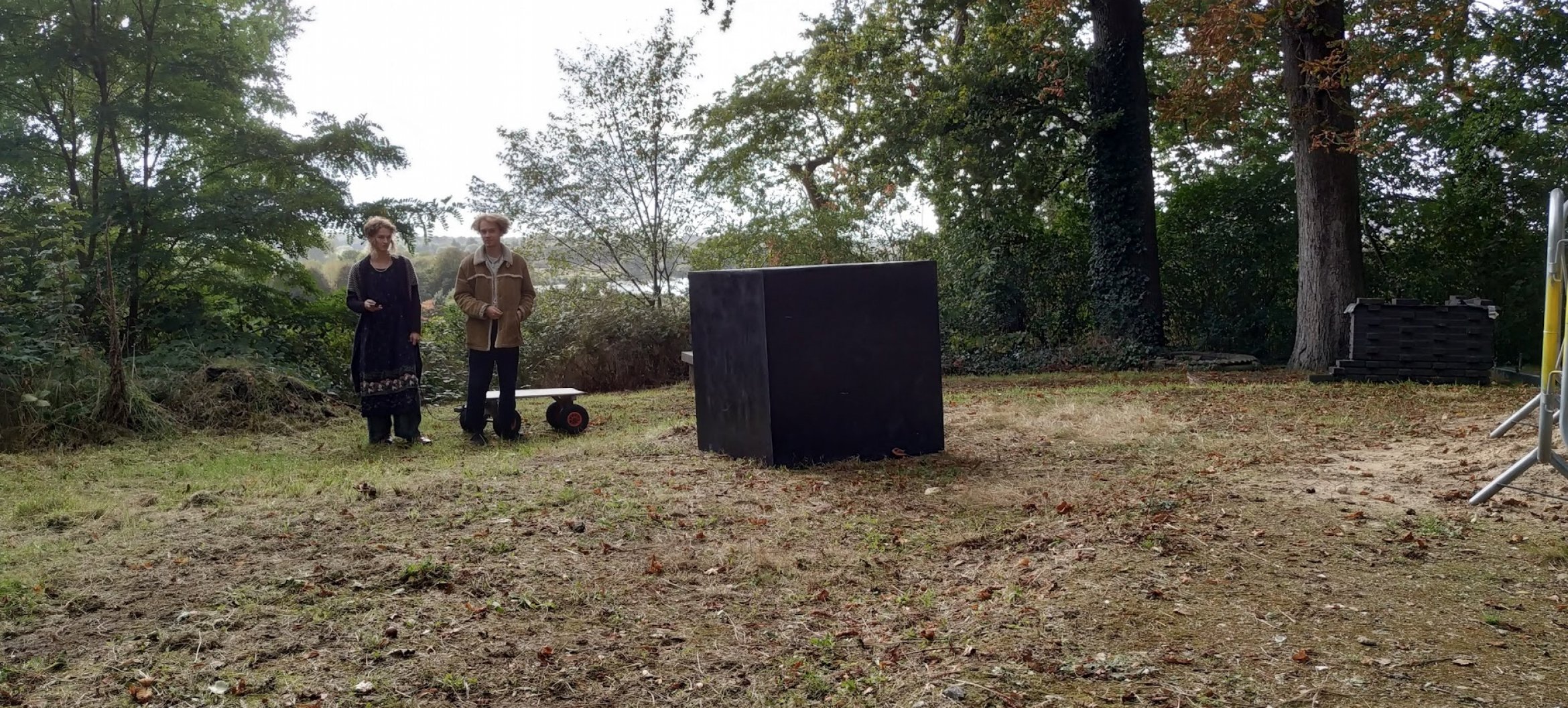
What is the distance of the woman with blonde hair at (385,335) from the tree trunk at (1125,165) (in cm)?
880

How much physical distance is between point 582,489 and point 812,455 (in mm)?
1437

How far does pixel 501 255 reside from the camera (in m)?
8.16

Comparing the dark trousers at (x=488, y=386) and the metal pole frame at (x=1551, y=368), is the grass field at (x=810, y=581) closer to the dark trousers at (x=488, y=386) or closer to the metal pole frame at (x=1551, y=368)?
the metal pole frame at (x=1551, y=368)

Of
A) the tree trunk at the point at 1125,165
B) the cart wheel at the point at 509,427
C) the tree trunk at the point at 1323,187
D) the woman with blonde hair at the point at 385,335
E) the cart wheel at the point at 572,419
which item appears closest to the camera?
the woman with blonde hair at the point at 385,335

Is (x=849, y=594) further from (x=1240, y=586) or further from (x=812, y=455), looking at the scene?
(x=812, y=455)

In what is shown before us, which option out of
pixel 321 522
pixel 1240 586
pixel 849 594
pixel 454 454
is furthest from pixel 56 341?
pixel 1240 586

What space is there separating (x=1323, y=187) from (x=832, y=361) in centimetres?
789

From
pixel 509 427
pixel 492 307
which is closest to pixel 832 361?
pixel 492 307

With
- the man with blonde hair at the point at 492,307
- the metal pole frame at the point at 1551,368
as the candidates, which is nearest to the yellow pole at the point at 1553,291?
the metal pole frame at the point at 1551,368

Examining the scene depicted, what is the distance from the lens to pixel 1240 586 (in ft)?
13.2

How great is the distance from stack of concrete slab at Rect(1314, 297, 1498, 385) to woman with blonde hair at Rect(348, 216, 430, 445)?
329 inches

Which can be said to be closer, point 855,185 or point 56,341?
point 56,341

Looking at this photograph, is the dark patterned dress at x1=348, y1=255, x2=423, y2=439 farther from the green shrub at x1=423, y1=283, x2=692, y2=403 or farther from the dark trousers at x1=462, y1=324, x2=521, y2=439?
the green shrub at x1=423, y1=283, x2=692, y2=403

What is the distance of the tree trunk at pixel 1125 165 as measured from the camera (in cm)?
1355
